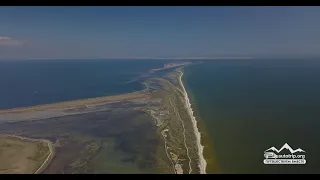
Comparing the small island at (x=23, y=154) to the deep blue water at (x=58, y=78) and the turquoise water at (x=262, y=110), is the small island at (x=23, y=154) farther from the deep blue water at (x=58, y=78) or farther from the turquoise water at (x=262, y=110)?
the turquoise water at (x=262, y=110)

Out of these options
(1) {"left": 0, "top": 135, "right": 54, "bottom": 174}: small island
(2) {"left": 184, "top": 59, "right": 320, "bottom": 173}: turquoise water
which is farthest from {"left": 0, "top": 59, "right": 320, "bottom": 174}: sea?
(1) {"left": 0, "top": 135, "right": 54, "bottom": 174}: small island

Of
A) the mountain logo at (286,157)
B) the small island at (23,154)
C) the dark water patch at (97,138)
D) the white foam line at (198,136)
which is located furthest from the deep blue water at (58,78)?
the mountain logo at (286,157)

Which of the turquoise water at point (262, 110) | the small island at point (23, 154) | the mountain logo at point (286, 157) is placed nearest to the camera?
the mountain logo at point (286, 157)

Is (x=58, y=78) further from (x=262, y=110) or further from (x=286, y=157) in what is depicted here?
(x=286, y=157)

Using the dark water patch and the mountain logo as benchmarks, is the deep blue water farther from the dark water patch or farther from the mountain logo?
the mountain logo

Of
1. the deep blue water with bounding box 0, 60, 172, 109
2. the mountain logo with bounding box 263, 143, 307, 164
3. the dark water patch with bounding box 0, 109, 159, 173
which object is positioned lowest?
the mountain logo with bounding box 263, 143, 307, 164

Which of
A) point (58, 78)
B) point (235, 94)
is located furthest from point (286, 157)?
point (58, 78)

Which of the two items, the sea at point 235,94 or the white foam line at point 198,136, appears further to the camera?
the white foam line at point 198,136

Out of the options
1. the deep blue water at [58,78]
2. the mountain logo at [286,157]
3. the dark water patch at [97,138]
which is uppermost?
the deep blue water at [58,78]
